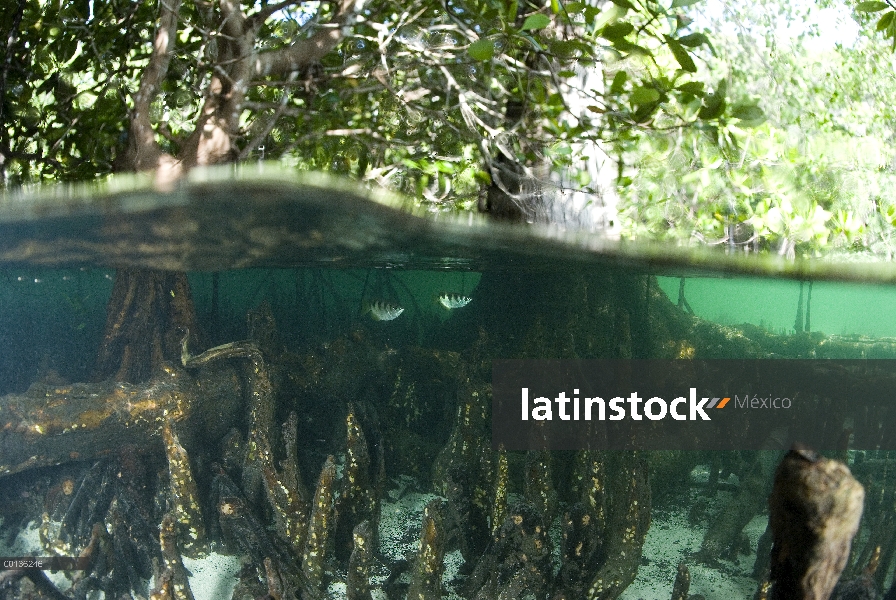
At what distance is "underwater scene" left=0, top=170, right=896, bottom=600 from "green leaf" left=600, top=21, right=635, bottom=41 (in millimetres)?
1864

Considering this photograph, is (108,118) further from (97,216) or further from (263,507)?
(263,507)

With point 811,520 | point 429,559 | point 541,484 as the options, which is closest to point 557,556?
point 541,484

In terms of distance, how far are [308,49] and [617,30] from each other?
8.99 feet

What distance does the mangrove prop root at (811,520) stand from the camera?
7.19 ft

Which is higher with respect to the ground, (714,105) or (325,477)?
(714,105)

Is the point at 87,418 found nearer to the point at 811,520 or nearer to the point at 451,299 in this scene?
the point at 451,299

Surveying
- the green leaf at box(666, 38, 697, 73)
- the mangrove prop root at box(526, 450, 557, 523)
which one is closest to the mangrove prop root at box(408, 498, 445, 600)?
the mangrove prop root at box(526, 450, 557, 523)

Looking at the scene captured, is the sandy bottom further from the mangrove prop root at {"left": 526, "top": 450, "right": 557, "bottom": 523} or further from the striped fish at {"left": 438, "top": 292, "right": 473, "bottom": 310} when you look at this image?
the striped fish at {"left": 438, "top": 292, "right": 473, "bottom": 310}

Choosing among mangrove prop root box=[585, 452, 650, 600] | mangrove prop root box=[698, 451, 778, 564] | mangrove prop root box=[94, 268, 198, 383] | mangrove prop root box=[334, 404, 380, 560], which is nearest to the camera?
mangrove prop root box=[585, 452, 650, 600]

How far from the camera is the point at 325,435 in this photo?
23.9ft

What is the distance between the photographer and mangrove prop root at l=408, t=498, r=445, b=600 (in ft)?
14.2

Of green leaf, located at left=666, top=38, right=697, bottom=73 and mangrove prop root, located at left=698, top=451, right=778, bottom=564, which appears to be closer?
green leaf, located at left=666, top=38, right=697, bottom=73

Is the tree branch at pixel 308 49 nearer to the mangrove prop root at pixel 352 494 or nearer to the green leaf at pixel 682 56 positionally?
the green leaf at pixel 682 56

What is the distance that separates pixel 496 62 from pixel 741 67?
5.51 meters
